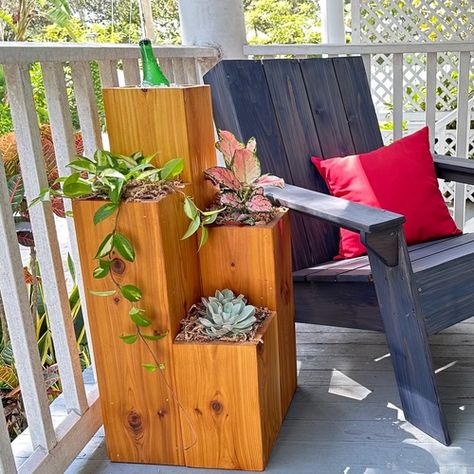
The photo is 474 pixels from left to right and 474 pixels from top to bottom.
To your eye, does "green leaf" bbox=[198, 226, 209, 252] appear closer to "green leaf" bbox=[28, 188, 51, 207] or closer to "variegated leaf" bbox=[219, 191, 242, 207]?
"variegated leaf" bbox=[219, 191, 242, 207]

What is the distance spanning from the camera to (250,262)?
147 cm

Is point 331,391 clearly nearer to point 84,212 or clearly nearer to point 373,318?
point 373,318

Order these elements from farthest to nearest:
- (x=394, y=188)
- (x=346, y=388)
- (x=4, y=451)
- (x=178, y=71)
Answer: (x=178, y=71), (x=394, y=188), (x=346, y=388), (x=4, y=451)

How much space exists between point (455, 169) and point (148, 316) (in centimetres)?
124

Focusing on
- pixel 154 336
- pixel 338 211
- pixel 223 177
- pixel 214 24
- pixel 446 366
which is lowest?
pixel 446 366

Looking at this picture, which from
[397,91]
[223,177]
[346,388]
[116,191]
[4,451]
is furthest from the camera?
[397,91]

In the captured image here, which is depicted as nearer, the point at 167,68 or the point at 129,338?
the point at 129,338

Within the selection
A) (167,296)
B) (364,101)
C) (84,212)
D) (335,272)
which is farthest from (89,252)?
(364,101)

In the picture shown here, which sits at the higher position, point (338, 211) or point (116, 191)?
point (116, 191)

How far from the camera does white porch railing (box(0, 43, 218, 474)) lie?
121cm

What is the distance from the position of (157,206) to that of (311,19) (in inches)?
476

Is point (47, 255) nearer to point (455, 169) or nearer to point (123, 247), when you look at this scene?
point (123, 247)

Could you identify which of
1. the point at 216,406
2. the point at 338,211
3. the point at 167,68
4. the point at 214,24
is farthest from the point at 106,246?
the point at 214,24

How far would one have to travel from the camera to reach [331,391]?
5.75ft
